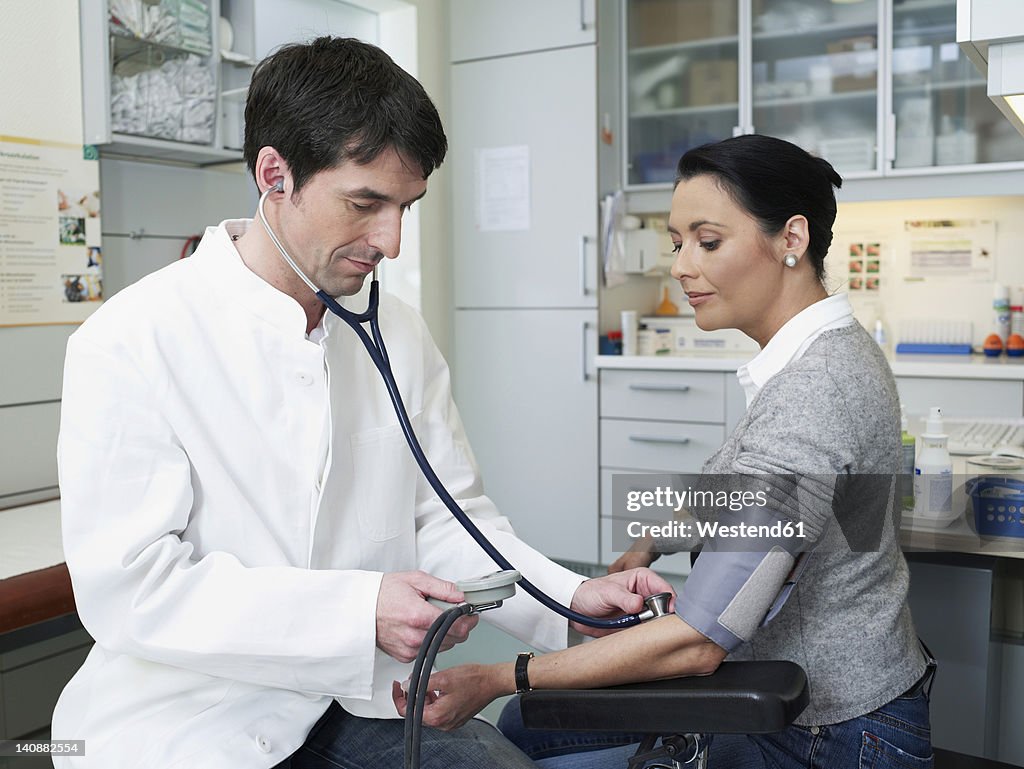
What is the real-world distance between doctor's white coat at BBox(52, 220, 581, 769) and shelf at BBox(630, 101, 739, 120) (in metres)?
2.57

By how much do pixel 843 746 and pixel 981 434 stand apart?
1.24 meters

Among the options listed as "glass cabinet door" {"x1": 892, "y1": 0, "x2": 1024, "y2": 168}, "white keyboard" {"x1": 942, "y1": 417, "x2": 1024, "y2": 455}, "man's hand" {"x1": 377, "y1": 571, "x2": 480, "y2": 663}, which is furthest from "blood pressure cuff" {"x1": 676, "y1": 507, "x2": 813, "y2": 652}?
"glass cabinet door" {"x1": 892, "y1": 0, "x2": 1024, "y2": 168}

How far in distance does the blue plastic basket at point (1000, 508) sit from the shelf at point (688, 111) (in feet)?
7.32

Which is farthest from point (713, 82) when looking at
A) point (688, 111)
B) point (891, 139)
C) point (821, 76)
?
point (891, 139)

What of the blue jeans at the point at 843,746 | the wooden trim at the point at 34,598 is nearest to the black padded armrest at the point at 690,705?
the blue jeans at the point at 843,746

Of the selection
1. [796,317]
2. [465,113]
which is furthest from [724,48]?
[796,317]

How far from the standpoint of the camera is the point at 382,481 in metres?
1.22

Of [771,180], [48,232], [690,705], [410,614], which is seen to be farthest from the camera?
[48,232]

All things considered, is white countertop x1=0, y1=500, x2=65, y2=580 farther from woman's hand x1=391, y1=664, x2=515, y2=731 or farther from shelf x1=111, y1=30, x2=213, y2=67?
shelf x1=111, y1=30, x2=213, y2=67

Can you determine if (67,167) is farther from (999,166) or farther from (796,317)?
(999,166)

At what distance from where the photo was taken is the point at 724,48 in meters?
3.43

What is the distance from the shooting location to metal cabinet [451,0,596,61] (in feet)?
11.0

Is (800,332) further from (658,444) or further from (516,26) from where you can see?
(516,26)

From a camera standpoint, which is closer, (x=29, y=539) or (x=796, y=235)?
(x=796, y=235)
